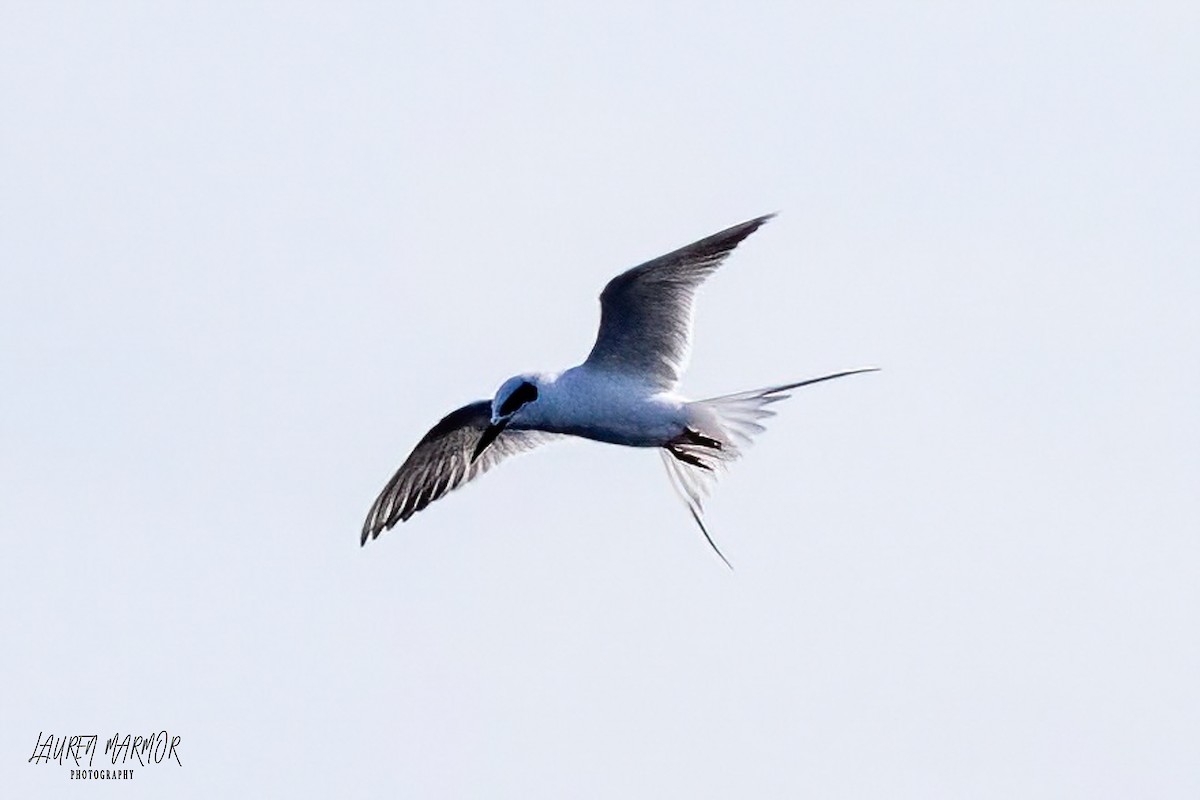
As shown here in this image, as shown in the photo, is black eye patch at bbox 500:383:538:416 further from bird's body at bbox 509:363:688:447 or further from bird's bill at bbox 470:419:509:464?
bird's bill at bbox 470:419:509:464

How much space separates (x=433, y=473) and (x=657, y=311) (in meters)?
3.87

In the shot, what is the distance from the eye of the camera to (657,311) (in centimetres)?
1811

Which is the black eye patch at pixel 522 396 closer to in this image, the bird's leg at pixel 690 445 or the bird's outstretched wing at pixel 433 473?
the bird's leg at pixel 690 445

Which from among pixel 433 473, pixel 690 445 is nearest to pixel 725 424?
pixel 690 445

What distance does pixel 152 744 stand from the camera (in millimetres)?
20812

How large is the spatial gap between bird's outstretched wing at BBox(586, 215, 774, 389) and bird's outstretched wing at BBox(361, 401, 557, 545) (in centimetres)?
285

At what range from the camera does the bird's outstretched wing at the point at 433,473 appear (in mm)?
20953

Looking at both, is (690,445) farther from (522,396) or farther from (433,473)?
(433,473)

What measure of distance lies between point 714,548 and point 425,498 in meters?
3.72

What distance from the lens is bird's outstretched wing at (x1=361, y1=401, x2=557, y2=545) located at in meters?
21.0

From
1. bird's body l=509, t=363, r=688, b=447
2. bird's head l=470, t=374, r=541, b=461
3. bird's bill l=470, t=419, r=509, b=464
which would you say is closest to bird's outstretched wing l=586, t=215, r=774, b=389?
bird's body l=509, t=363, r=688, b=447

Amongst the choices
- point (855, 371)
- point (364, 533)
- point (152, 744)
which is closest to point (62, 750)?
point (152, 744)

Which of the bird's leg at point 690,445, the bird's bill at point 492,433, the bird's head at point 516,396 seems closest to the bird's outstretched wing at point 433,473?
the bird's bill at point 492,433

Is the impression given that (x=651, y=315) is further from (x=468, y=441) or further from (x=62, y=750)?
(x=62, y=750)
